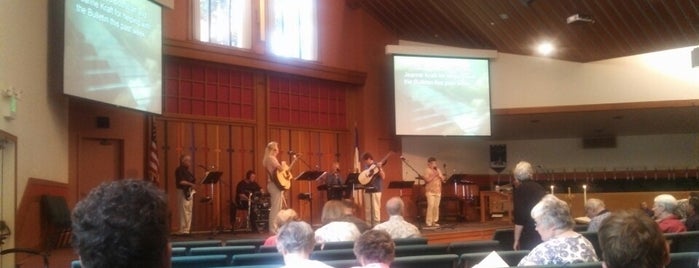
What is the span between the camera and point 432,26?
13836 mm

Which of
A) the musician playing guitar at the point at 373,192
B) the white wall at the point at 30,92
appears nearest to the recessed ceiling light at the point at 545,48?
the musician playing guitar at the point at 373,192

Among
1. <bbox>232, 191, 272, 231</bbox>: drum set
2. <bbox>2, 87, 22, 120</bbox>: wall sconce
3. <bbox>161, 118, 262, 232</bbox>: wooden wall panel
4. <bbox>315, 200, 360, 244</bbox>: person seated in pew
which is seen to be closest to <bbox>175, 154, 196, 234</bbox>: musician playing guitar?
<bbox>161, 118, 262, 232</bbox>: wooden wall panel

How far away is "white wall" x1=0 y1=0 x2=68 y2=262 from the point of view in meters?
6.82

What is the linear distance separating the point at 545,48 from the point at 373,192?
4.98 metres

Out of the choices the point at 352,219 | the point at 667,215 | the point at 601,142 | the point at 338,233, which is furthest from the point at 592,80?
the point at 338,233

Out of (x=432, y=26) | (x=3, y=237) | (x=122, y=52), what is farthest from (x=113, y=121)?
(x=432, y=26)

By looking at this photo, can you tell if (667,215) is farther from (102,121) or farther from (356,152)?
(356,152)

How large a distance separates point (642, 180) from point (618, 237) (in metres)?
14.7

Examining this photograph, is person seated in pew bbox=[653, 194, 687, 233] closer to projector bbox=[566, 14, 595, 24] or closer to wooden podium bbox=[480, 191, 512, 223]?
projector bbox=[566, 14, 595, 24]

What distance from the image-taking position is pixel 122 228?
1.19m

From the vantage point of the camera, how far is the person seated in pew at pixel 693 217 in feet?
19.0

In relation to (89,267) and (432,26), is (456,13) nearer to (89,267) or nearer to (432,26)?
(432,26)

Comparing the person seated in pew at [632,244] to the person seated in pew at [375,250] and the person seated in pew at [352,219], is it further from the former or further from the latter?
the person seated in pew at [352,219]

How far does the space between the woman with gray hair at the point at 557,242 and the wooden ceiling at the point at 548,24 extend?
7763 millimetres
